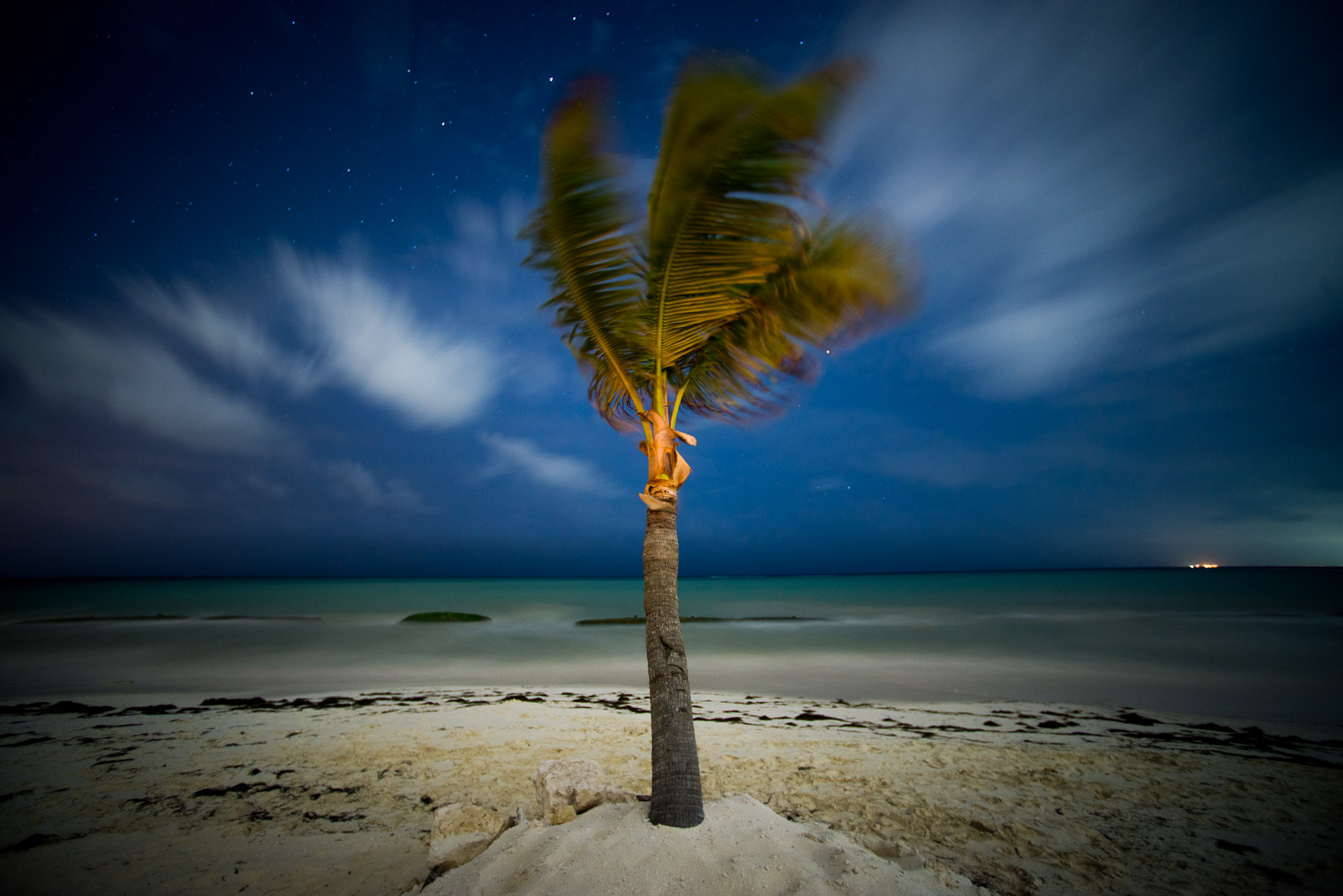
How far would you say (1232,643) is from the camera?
65.2 ft

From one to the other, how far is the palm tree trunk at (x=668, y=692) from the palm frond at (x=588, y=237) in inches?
46.7

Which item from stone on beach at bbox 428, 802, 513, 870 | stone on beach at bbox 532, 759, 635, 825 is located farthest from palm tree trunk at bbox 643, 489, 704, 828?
stone on beach at bbox 428, 802, 513, 870

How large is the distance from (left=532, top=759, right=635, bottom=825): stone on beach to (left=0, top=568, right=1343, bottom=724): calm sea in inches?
333

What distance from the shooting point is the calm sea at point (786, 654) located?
1194 cm

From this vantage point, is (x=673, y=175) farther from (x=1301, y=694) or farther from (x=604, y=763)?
(x=1301, y=694)

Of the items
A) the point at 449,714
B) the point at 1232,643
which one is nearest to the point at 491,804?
the point at 449,714

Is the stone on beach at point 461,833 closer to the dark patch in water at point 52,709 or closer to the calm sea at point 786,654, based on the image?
the calm sea at point 786,654

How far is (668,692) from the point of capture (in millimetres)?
3609

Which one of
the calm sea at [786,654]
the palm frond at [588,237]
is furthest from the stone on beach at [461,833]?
the calm sea at [786,654]

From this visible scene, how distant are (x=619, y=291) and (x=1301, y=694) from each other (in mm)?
16595

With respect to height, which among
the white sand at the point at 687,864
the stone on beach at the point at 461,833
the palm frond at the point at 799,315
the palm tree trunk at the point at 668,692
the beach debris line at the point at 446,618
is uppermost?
the palm frond at the point at 799,315

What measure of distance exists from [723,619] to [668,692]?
1143 inches

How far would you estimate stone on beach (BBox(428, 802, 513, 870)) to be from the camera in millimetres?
3523

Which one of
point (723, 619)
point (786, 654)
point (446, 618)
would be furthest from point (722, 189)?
point (446, 618)
